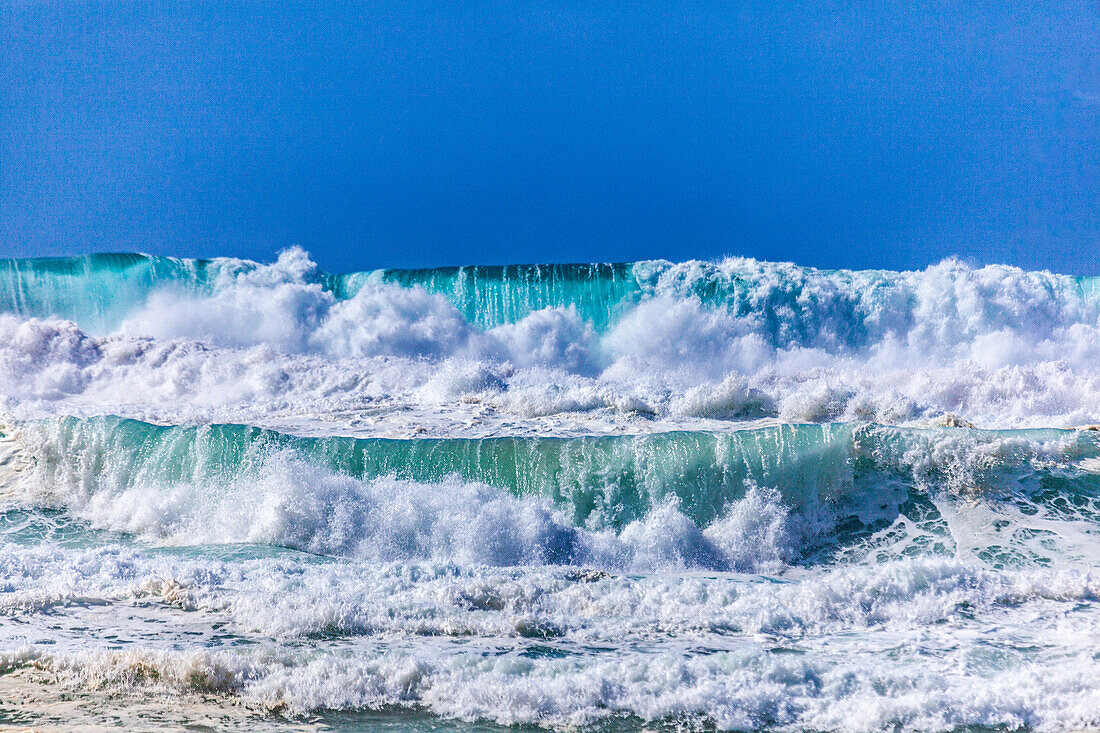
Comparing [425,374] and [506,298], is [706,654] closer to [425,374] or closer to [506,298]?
[425,374]

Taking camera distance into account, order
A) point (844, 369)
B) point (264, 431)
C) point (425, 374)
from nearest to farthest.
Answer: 1. point (264, 431)
2. point (425, 374)
3. point (844, 369)

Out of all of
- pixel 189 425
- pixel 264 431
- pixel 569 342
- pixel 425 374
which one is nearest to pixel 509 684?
pixel 264 431

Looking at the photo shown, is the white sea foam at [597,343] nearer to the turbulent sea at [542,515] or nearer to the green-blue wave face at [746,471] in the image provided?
the turbulent sea at [542,515]

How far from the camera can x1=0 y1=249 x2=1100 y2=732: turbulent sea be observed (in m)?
4.21

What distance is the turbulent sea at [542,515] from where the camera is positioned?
421 cm

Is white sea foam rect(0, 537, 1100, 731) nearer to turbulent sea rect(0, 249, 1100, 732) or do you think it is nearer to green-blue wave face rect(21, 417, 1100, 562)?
turbulent sea rect(0, 249, 1100, 732)

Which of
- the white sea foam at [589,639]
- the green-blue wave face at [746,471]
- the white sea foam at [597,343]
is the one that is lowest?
the white sea foam at [589,639]

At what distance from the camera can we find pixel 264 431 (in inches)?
323

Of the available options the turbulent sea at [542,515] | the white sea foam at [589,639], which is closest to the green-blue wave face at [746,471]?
the turbulent sea at [542,515]

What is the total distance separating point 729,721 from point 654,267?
12210 millimetres

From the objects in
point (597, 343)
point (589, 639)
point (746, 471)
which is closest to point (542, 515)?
point (746, 471)

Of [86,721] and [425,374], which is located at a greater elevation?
[425,374]

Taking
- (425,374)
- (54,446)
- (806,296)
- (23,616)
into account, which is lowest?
(23,616)

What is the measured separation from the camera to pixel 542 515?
23.5ft
